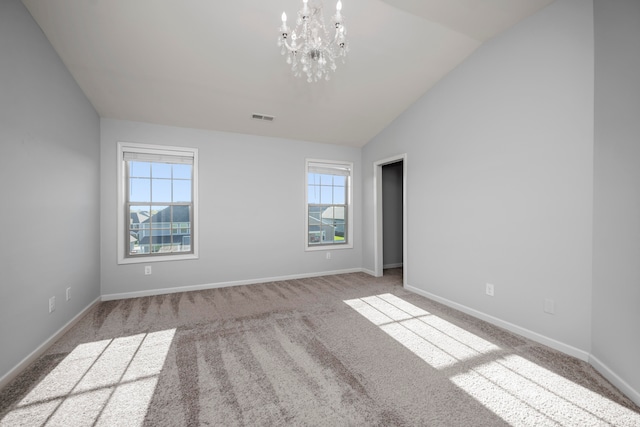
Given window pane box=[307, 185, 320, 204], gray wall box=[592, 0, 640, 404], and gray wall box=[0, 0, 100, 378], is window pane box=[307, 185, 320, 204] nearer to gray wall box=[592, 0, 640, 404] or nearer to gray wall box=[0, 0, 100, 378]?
gray wall box=[0, 0, 100, 378]

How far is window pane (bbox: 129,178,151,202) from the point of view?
12.7 ft

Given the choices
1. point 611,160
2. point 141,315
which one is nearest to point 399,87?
point 611,160

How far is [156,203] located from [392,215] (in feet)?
14.5

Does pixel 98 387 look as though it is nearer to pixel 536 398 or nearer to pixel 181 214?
pixel 181 214

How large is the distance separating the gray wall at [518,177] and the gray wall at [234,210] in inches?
82.7

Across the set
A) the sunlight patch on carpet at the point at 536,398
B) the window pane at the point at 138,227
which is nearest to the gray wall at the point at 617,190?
the sunlight patch on carpet at the point at 536,398

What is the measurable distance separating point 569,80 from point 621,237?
1.33m

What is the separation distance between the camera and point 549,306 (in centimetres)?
240

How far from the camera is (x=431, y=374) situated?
197 cm

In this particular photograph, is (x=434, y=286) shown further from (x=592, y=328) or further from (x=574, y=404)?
(x=574, y=404)

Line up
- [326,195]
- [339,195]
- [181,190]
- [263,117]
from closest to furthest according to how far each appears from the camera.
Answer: [263,117] < [181,190] < [326,195] < [339,195]

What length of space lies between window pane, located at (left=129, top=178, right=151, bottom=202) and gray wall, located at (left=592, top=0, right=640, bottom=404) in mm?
4995

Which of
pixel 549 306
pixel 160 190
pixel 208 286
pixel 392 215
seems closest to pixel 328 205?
pixel 392 215

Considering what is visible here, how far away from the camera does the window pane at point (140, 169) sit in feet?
12.7
